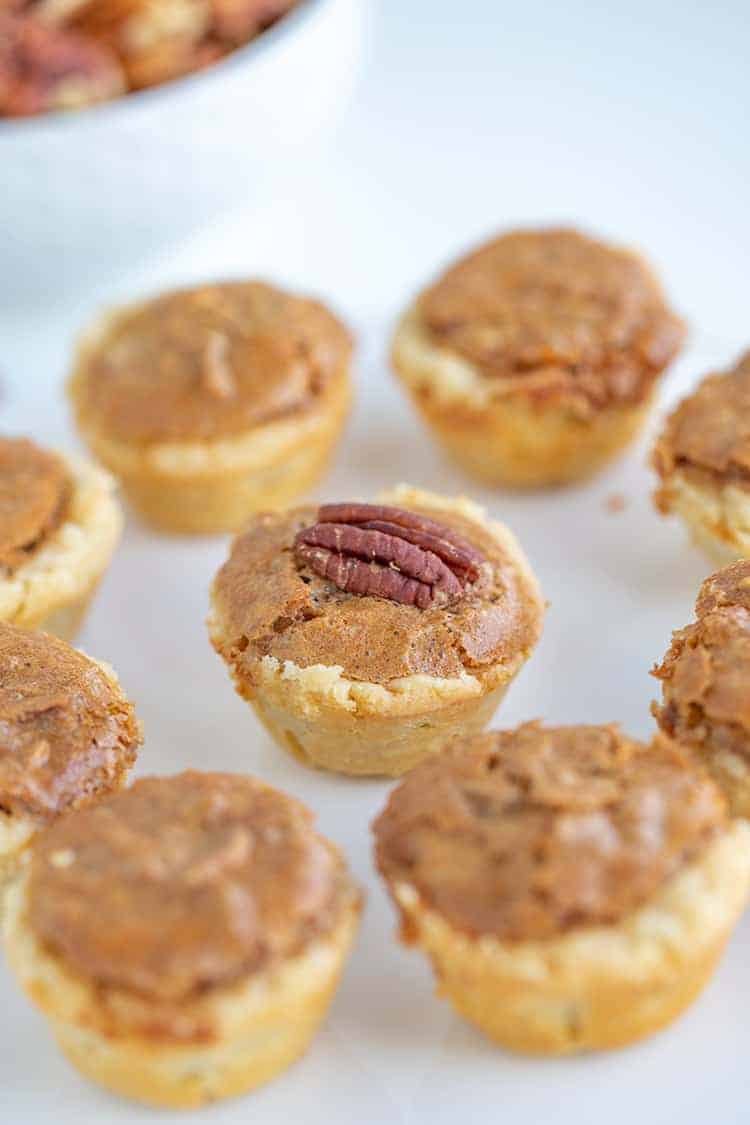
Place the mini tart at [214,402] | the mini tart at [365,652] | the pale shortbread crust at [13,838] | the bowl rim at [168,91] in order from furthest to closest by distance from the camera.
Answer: the bowl rim at [168,91] < the mini tart at [214,402] < the mini tart at [365,652] < the pale shortbread crust at [13,838]

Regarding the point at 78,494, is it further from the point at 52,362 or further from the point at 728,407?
the point at 728,407

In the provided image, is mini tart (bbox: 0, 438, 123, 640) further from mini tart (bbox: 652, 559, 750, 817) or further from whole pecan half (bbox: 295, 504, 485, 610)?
mini tart (bbox: 652, 559, 750, 817)

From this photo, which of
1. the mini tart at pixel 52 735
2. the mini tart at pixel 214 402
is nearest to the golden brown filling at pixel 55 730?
the mini tart at pixel 52 735

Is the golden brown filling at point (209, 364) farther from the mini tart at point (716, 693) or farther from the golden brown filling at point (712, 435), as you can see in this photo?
the mini tart at point (716, 693)

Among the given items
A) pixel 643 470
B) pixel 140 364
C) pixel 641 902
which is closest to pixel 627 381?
pixel 643 470

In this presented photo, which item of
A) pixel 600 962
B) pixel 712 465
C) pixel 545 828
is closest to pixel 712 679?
pixel 545 828

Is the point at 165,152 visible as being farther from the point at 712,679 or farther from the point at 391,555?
the point at 712,679
